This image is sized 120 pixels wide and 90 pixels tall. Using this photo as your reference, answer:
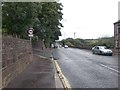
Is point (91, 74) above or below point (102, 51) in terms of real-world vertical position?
below

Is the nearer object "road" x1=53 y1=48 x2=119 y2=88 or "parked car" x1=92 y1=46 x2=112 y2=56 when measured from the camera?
"road" x1=53 y1=48 x2=119 y2=88

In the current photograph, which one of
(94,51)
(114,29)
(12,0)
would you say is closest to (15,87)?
(12,0)

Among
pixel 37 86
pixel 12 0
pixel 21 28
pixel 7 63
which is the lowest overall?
pixel 37 86

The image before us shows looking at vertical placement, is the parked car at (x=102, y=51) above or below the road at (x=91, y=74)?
above

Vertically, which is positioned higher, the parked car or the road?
the parked car

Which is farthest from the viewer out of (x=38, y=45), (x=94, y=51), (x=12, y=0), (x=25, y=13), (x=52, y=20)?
(x=38, y=45)

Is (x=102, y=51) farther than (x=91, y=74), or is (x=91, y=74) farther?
(x=102, y=51)

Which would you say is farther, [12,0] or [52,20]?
[52,20]

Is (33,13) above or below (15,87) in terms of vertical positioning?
above

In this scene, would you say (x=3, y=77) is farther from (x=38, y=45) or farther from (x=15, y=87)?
(x=38, y=45)

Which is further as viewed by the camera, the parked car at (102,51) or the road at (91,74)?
the parked car at (102,51)

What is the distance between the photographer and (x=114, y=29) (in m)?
62.2

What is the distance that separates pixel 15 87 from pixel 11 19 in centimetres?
1160

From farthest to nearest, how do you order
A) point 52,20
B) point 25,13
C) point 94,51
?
point 94,51 < point 52,20 < point 25,13
